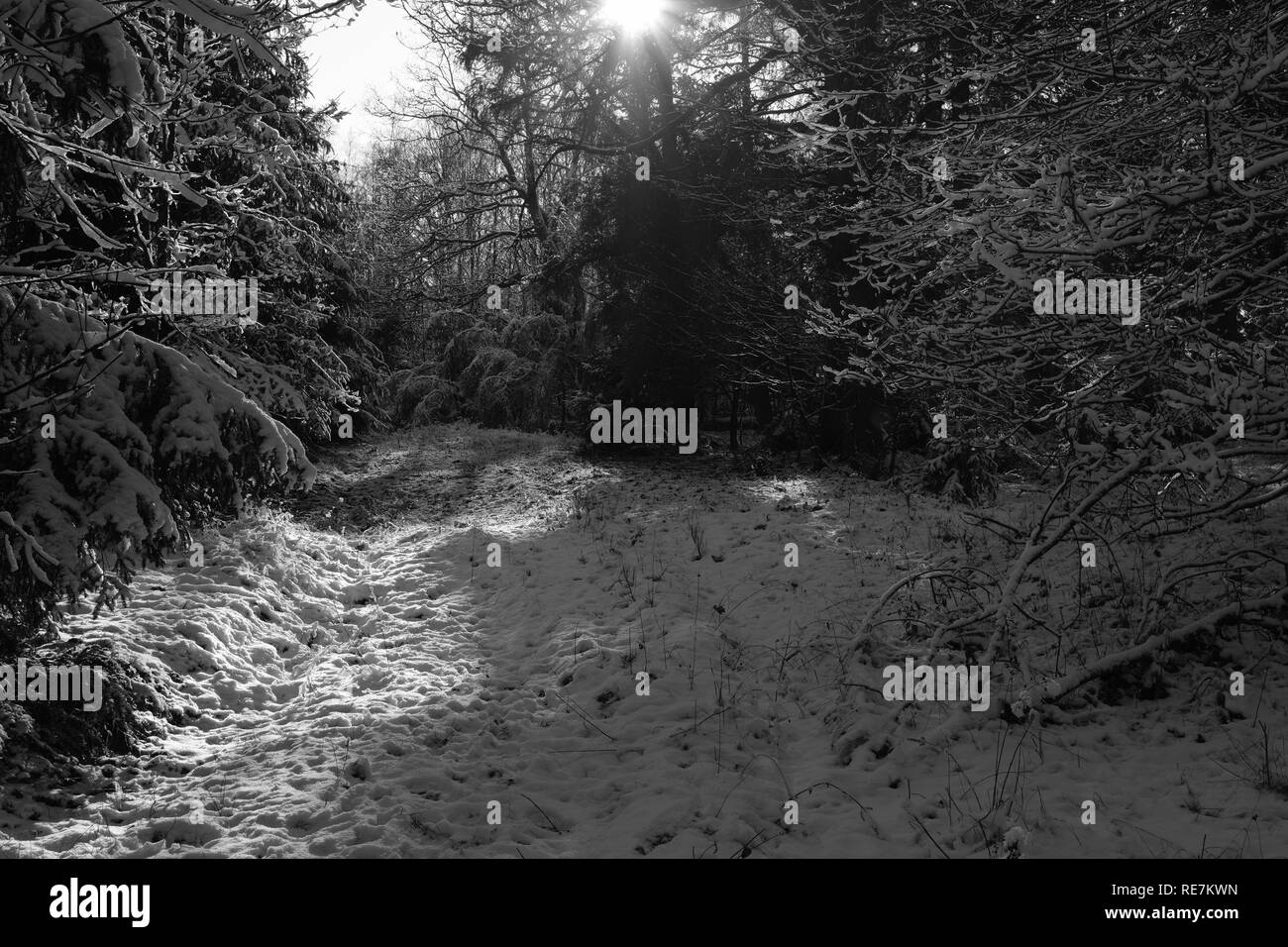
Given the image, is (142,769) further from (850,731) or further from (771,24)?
(771,24)

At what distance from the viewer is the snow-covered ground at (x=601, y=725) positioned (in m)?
4.07

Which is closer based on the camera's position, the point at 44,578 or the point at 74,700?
the point at 44,578

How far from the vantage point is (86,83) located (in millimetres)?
3207

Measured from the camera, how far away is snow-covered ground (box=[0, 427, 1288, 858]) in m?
4.07

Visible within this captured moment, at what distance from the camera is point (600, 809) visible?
15.1 ft

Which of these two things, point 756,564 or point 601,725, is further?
point 756,564

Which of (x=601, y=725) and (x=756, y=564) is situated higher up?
(x=756, y=564)

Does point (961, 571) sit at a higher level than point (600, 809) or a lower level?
higher

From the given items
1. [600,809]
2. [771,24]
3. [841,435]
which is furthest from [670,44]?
[600,809]

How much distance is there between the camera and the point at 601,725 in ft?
18.5
